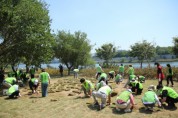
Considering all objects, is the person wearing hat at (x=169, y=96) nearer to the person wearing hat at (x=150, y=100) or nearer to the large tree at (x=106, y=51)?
the person wearing hat at (x=150, y=100)

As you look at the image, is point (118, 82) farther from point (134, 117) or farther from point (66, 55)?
point (66, 55)

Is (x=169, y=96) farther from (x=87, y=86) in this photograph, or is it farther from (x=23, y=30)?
(x=23, y=30)

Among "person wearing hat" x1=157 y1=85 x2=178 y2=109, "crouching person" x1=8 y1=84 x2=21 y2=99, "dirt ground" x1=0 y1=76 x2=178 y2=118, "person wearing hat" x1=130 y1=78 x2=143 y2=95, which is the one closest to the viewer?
"dirt ground" x1=0 y1=76 x2=178 y2=118

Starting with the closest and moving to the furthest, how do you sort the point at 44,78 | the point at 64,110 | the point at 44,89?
the point at 64,110, the point at 44,78, the point at 44,89

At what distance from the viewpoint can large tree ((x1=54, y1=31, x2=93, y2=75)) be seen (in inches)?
1779

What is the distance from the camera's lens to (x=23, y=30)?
75.8 ft

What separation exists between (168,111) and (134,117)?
1900mm

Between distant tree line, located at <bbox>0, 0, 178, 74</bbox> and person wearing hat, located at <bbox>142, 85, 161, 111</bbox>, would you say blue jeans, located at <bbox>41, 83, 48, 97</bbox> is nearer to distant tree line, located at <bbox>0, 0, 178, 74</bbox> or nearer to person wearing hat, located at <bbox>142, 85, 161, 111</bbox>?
distant tree line, located at <bbox>0, 0, 178, 74</bbox>

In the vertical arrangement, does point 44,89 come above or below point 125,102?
above


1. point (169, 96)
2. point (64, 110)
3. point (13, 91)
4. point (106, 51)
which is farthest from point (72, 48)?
point (169, 96)

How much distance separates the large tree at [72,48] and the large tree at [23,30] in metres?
17.5

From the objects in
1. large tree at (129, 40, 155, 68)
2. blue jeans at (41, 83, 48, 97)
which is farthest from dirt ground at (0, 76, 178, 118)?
large tree at (129, 40, 155, 68)

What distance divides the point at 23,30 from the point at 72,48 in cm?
2227

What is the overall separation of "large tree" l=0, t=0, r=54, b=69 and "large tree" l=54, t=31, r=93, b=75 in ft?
57.4
